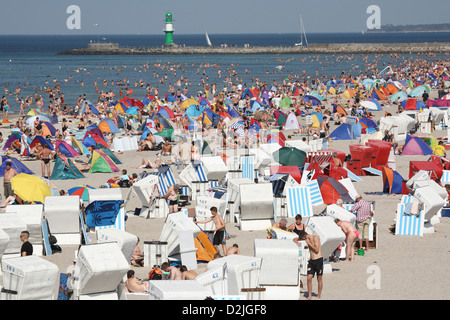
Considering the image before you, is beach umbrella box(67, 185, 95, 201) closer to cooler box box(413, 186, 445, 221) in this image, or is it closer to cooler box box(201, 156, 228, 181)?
cooler box box(201, 156, 228, 181)

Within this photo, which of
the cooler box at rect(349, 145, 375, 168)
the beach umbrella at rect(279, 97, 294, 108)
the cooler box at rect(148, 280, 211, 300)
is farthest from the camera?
the beach umbrella at rect(279, 97, 294, 108)

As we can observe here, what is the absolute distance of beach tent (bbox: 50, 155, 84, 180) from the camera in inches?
696

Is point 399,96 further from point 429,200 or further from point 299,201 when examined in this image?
point 429,200

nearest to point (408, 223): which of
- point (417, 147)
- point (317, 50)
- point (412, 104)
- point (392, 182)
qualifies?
point (392, 182)

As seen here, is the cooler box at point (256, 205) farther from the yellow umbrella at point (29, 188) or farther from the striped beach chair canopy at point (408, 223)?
the yellow umbrella at point (29, 188)

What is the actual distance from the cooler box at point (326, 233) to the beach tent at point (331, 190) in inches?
151

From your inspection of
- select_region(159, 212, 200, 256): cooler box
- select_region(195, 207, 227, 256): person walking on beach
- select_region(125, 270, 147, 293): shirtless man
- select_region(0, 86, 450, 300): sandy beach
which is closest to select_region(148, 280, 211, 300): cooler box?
select_region(125, 270, 147, 293): shirtless man

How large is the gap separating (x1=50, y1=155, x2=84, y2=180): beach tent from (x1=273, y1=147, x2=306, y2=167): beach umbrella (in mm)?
5265

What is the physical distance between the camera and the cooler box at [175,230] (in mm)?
10570

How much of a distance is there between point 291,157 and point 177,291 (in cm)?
1066

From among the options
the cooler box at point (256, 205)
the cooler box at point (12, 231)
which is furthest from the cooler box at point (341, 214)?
the cooler box at point (12, 231)

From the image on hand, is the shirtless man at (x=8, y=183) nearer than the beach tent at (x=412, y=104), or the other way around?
the shirtless man at (x=8, y=183)

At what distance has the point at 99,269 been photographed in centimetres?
758
